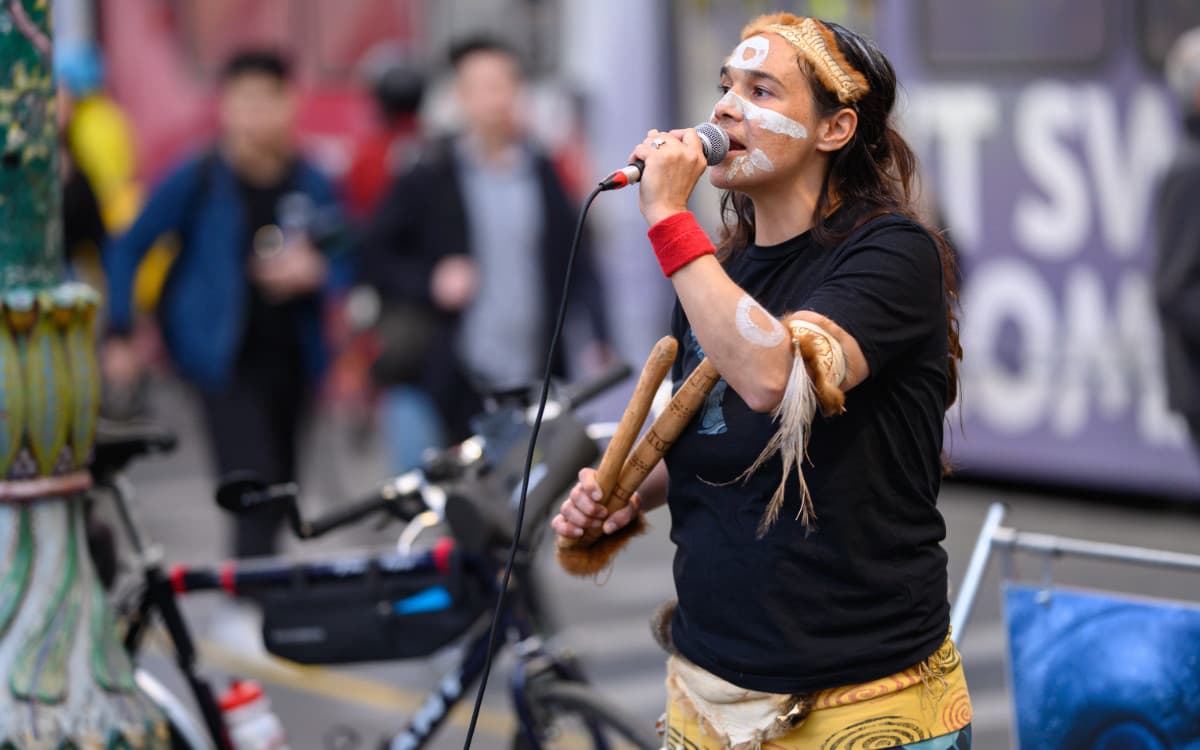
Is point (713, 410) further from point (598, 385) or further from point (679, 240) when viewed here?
point (598, 385)

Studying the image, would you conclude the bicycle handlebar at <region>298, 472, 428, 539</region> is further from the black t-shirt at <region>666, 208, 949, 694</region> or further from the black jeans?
the black jeans

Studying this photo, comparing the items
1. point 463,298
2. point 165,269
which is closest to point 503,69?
point 463,298

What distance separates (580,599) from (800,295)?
17.8 ft

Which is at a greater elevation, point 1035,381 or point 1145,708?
point 1145,708

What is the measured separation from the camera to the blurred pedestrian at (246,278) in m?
6.64

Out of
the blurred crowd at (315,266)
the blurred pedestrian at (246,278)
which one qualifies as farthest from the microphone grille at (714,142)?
the blurred pedestrian at (246,278)

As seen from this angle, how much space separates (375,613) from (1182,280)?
3266 mm

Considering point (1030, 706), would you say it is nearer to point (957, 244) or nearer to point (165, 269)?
point (165, 269)

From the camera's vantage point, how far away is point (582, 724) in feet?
12.7

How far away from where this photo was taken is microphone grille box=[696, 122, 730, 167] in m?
2.60

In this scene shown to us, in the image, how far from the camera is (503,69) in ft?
22.2

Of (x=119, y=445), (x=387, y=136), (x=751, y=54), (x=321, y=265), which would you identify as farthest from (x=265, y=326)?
(x=751, y=54)

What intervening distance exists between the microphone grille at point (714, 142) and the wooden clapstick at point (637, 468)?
294 mm

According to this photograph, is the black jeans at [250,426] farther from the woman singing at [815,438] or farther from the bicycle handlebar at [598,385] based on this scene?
the woman singing at [815,438]
